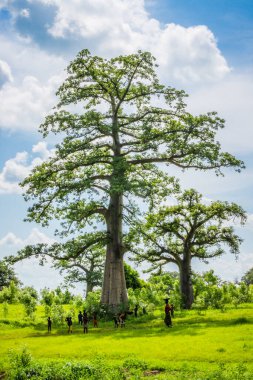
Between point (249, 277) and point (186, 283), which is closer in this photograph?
point (186, 283)

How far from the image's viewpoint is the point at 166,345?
20.4 m

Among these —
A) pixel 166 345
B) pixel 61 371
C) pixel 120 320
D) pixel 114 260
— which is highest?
pixel 114 260

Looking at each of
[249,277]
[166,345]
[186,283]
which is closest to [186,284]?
[186,283]

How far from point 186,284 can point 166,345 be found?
71.8 ft

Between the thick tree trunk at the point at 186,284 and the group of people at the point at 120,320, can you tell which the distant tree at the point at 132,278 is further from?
the group of people at the point at 120,320

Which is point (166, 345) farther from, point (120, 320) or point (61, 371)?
point (120, 320)

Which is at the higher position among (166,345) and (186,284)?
(186,284)

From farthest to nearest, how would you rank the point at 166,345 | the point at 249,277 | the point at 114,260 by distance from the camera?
the point at 249,277 < the point at 114,260 < the point at 166,345

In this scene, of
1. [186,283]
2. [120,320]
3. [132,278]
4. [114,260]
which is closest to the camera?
[120,320]

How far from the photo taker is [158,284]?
50.8 metres

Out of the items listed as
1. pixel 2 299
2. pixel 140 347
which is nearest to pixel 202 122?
pixel 140 347

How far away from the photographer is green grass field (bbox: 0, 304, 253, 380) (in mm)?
16594

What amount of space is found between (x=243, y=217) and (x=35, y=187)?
18.3 metres

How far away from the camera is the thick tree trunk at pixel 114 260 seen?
3647cm
